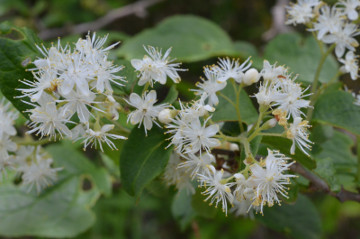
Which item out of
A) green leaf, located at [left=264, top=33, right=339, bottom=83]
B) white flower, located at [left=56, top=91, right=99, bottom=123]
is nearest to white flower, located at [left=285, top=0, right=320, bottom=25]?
green leaf, located at [left=264, top=33, right=339, bottom=83]

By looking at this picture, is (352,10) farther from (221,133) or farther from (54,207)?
(54,207)

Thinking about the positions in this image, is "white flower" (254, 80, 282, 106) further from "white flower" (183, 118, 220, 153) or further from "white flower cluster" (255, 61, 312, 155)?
"white flower" (183, 118, 220, 153)

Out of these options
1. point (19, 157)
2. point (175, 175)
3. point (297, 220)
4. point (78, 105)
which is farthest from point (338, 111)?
point (19, 157)

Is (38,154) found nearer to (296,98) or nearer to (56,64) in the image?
(56,64)

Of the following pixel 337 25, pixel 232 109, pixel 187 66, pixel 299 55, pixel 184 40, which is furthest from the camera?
pixel 187 66

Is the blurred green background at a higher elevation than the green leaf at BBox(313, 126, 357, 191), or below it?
below

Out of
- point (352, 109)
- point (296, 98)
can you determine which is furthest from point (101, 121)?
point (352, 109)
